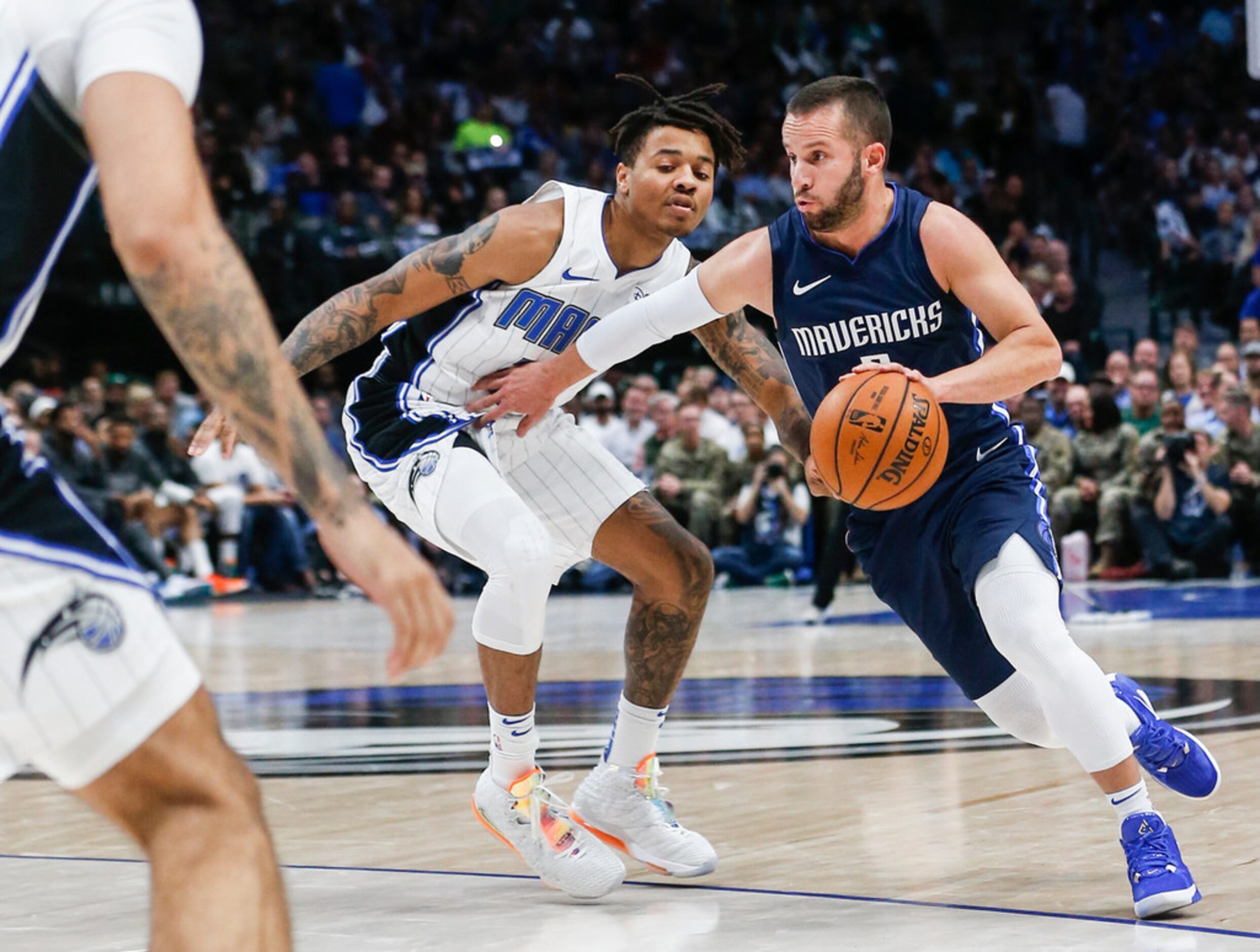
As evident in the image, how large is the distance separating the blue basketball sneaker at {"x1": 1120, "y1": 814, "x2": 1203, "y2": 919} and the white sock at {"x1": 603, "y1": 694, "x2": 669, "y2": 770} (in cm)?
137

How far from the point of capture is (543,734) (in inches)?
269

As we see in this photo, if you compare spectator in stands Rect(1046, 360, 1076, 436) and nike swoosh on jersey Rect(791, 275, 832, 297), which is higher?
nike swoosh on jersey Rect(791, 275, 832, 297)

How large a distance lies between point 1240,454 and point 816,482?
10.2 meters

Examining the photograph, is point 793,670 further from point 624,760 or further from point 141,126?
point 141,126

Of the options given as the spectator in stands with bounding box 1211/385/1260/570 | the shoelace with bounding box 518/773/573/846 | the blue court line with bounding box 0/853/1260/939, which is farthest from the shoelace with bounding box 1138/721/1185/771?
the spectator in stands with bounding box 1211/385/1260/570

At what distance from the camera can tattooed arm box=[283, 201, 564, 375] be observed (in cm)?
479

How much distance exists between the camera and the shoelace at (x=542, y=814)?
4383 millimetres

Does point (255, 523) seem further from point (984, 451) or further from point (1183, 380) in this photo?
point (984, 451)

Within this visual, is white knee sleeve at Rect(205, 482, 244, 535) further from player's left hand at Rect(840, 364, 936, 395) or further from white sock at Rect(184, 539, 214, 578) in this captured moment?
player's left hand at Rect(840, 364, 936, 395)

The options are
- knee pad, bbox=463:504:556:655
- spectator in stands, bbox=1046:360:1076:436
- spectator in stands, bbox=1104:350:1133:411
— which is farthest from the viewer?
spectator in stands, bbox=1104:350:1133:411

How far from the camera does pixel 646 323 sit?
4566 mm

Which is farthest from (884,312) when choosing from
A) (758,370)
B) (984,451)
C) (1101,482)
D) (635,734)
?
(1101,482)

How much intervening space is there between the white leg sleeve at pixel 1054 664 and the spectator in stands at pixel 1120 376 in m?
10.7

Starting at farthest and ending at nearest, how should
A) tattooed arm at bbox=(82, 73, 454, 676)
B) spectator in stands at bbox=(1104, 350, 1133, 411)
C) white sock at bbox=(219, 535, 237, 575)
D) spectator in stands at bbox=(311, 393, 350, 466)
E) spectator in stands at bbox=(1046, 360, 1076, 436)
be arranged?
1. white sock at bbox=(219, 535, 237, 575)
2. spectator in stands at bbox=(1104, 350, 1133, 411)
3. spectator in stands at bbox=(311, 393, 350, 466)
4. spectator in stands at bbox=(1046, 360, 1076, 436)
5. tattooed arm at bbox=(82, 73, 454, 676)
